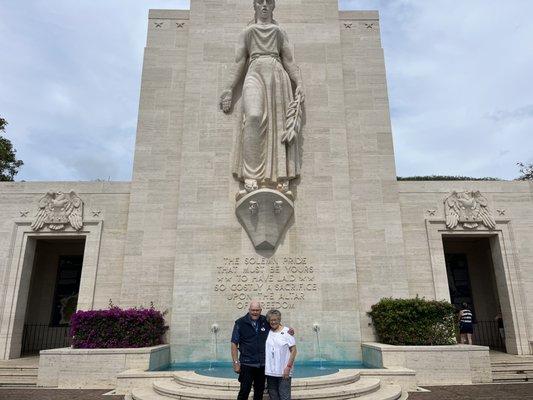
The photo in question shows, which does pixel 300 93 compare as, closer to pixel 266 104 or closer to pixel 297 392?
pixel 266 104

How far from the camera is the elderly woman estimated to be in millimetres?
5090

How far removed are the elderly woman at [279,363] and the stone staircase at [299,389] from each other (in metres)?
1.82

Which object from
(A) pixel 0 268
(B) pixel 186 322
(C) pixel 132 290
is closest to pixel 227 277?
(B) pixel 186 322

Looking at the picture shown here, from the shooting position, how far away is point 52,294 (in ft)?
53.2

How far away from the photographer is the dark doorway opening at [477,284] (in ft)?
51.5

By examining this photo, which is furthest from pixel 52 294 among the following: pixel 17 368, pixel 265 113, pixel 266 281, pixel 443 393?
pixel 443 393

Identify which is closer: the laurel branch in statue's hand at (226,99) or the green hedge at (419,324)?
the green hedge at (419,324)

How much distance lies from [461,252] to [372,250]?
6.43m

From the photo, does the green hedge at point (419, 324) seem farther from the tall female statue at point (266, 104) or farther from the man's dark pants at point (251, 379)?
the man's dark pants at point (251, 379)

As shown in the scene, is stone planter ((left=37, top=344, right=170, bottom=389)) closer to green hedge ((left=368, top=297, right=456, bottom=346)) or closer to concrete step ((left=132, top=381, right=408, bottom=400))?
concrete step ((left=132, top=381, right=408, bottom=400))

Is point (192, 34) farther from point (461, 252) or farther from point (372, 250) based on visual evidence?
point (461, 252)

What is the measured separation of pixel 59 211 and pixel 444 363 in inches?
503

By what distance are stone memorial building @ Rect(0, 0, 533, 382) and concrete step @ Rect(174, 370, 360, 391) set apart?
3640 millimetres

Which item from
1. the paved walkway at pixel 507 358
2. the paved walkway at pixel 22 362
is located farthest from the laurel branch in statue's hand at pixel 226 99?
the paved walkway at pixel 507 358
